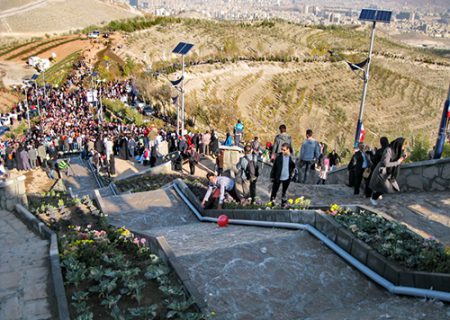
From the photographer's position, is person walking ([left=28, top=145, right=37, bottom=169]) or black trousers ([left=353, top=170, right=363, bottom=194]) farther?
person walking ([left=28, top=145, right=37, bottom=169])

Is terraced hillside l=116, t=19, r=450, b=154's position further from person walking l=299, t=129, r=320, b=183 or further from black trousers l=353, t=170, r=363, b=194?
black trousers l=353, t=170, r=363, b=194

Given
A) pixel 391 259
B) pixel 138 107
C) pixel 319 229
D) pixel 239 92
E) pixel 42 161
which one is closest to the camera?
pixel 391 259

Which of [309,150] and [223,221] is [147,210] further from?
[309,150]

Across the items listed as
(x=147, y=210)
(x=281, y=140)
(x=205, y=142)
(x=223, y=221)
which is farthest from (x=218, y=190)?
(x=205, y=142)

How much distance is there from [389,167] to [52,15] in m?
95.4

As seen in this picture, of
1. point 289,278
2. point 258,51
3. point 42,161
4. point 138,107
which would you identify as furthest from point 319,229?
point 258,51

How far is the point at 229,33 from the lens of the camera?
71188 mm

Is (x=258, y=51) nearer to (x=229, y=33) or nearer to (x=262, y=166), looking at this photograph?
(x=229, y=33)

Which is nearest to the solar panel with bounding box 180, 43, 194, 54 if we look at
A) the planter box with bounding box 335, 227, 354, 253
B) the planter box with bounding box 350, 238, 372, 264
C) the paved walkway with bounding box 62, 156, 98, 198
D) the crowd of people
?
the crowd of people

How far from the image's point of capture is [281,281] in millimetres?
5508

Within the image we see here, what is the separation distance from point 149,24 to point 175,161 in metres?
59.6

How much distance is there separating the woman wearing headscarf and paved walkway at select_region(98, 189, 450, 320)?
8.32 ft

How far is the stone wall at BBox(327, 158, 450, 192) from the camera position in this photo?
967cm

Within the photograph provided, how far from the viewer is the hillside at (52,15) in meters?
82.7
